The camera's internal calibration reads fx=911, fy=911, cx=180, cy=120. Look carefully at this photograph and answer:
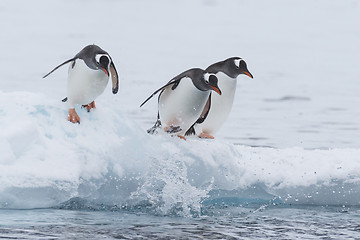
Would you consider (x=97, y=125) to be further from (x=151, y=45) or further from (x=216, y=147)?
(x=151, y=45)

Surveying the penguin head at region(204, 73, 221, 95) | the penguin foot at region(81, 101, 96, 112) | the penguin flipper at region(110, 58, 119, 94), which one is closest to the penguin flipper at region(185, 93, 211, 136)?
the penguin head at region(204, 73, 221, 95)

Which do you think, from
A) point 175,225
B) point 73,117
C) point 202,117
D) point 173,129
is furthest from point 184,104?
point 175,225

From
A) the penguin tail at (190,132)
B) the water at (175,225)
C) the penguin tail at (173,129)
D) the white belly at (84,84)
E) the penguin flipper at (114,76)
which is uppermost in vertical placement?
the penguin flipper at (114,76)

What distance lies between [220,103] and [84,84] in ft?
4.64

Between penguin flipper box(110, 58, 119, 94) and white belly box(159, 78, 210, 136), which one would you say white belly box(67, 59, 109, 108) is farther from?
white belly box(159, 78, 210, 136)

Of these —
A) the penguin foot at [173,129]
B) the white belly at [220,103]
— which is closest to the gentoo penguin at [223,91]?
the white belly at [220,103]

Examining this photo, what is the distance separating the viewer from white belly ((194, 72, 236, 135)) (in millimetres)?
7531

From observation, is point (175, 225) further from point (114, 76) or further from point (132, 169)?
point (114, 76)

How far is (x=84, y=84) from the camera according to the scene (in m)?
6.57

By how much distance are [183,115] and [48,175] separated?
1363mm

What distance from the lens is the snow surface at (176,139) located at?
6191 mm

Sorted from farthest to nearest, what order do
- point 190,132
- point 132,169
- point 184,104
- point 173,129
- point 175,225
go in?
1. point 190,132
2. point 173,129
3. point 184,104
4. point 132,169
5. point 175,225

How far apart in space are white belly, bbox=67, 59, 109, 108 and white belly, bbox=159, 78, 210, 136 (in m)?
0.58

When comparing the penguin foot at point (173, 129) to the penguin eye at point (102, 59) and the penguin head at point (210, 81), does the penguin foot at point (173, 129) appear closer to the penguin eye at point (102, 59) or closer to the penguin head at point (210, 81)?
the penguin head at point (210, 81)
